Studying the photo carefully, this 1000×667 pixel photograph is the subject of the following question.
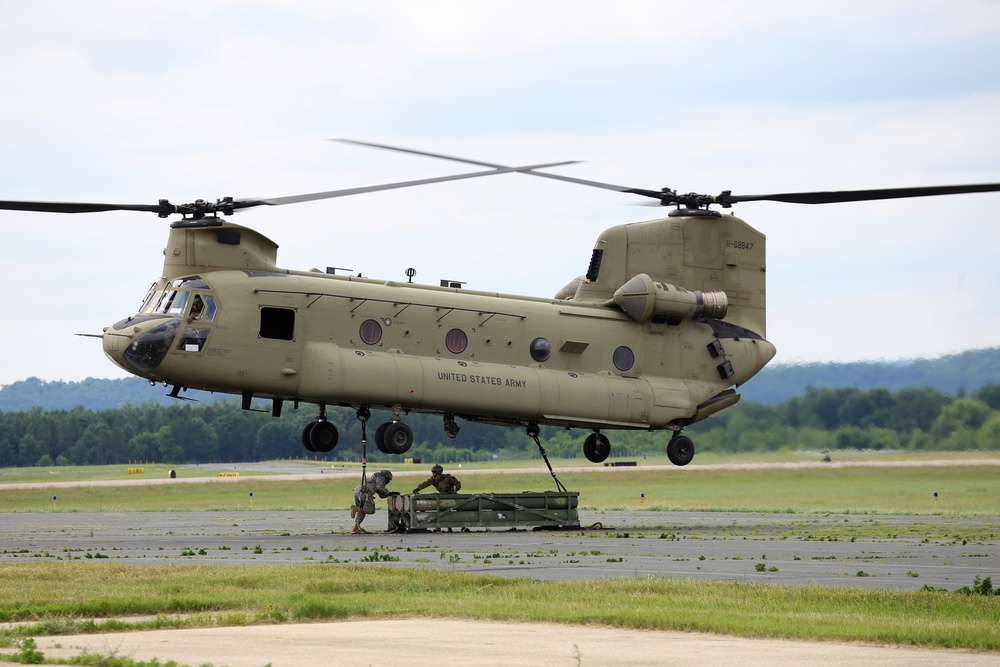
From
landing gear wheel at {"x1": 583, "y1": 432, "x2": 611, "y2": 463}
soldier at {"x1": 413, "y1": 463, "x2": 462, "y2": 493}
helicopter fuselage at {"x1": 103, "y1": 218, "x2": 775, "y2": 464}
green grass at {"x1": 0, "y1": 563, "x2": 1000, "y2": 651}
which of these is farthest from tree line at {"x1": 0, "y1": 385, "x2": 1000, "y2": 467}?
green grass at {"x1": 0, "y1": 563, "x2": 1000, "y2": 651}

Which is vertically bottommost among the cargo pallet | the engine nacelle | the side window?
the cargo pallet

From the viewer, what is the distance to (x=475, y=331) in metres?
32.8

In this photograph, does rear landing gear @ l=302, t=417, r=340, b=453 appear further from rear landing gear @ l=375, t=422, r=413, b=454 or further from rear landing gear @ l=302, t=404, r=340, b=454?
rear landing gear @ l=375, t=422, r=413, b=454

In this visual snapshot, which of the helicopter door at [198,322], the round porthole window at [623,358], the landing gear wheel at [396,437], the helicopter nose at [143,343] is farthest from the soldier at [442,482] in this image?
the helicopter nose at [143,343]

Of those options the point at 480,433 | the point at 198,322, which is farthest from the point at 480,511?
the point at 480,433

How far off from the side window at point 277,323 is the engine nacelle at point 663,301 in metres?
9.03

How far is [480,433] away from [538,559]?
262ft

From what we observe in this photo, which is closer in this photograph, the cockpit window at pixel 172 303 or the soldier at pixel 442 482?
the cockpit window at pixel 172 303

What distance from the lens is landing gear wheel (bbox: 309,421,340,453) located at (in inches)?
1259

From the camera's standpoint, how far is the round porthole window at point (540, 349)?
33.6m

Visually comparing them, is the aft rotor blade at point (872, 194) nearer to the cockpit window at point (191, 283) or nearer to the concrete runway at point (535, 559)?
the concrete runway at point (535, 559)

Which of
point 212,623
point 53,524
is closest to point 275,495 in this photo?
point 53,524

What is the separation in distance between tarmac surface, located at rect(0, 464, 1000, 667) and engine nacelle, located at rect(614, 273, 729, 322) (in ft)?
18.2

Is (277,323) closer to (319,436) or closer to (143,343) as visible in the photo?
(143,343)
